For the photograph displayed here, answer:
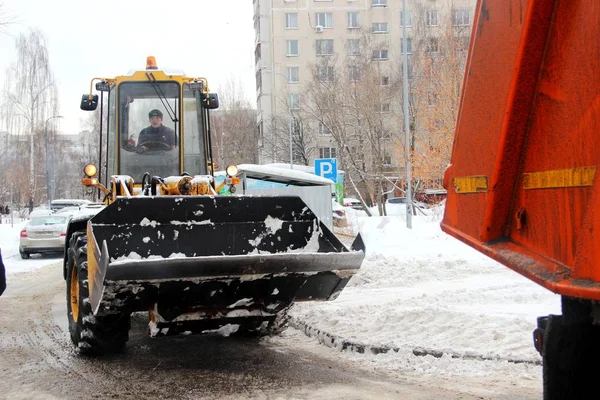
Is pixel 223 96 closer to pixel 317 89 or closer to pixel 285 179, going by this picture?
pixel 317 89

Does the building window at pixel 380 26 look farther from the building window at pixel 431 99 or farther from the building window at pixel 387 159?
the building window at pixel 431 99

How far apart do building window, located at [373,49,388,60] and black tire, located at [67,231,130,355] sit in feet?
111

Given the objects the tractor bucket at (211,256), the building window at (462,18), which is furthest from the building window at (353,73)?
the tractor bucket at (211,256)

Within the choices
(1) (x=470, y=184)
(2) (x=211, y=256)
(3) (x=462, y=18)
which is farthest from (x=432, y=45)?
(1) (x=470, y=184)

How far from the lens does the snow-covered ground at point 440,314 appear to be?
6.23 meters

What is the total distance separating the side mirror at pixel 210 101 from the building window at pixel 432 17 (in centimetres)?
3141

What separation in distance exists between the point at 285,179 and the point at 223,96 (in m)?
42.8

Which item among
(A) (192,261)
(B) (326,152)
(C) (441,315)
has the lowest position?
(C) (441,315)

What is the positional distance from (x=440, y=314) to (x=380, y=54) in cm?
3550

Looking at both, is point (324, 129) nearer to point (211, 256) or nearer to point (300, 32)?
point (300, 32)

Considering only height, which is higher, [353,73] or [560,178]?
[353,73]

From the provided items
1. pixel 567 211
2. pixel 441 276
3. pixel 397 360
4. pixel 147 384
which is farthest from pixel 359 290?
pixel 567 211

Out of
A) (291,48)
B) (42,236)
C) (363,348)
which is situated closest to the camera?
(363,348)

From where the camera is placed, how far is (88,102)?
27.1ft
